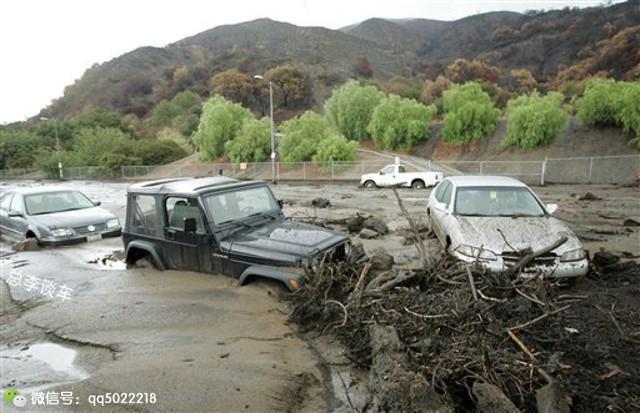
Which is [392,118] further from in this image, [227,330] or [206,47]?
[206,47]

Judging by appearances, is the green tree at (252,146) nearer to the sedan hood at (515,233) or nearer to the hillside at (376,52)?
the sedan hood at (515,233)

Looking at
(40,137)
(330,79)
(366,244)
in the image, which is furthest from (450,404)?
(330,79)

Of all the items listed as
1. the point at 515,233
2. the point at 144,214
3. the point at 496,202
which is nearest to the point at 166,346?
the point at 144,214

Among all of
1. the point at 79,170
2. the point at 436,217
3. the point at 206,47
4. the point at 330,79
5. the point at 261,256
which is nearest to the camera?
the point at 261,256

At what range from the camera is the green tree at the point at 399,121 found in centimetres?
3888

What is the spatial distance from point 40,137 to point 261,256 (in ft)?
258

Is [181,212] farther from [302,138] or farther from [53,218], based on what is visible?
[302,138]

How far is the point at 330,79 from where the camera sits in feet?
321

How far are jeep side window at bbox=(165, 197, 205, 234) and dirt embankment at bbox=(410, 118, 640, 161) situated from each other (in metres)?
31.5

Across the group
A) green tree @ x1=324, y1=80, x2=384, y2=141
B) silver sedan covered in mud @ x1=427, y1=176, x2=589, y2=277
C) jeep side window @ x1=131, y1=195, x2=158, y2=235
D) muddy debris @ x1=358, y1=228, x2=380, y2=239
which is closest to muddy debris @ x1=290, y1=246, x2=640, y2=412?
silver sedan covered in mud @ x1=427, y1=176, x2=589, y2=277

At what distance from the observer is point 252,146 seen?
1486 inches

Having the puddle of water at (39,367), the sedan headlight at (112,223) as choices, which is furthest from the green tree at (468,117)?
the puddle of water at (39,367)

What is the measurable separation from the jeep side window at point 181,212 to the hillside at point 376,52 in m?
70.9

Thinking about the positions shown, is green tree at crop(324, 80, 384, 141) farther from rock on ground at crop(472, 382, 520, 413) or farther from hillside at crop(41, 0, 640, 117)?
hillside at crop(41, 0, 640, 117)
